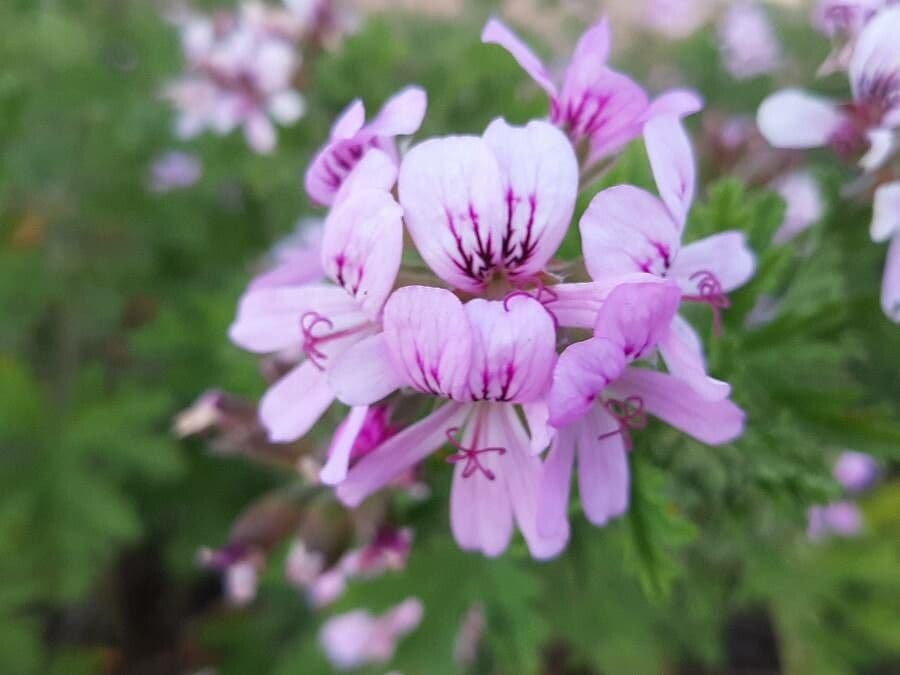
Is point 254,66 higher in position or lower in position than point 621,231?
higher

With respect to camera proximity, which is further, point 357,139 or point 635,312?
point 357,139

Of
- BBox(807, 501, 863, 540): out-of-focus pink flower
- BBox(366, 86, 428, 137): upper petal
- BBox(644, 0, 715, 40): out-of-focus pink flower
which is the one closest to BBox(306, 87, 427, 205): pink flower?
BBox(366, 86, 428, 137): upper petal

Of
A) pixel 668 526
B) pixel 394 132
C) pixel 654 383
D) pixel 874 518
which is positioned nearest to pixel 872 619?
pixel 874 518

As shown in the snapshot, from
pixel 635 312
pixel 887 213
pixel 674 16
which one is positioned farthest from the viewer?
pixel 674 16

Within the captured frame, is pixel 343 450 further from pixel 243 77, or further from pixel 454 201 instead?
pixel 243 77

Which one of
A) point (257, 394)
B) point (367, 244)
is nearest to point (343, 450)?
point (367, 244)

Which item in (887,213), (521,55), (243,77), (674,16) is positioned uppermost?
(243,77)

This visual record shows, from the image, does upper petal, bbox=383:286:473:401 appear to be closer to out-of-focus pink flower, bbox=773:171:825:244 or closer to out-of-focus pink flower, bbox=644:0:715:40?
out-of-focus pink flower, bbox=773:171:825:244
